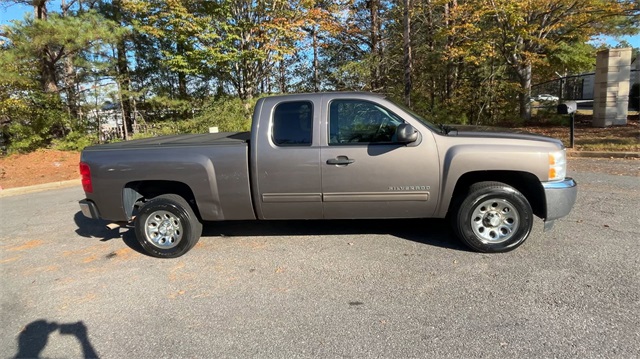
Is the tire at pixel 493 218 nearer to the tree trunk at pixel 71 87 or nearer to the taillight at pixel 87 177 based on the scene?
the taillight at pixel 87 177

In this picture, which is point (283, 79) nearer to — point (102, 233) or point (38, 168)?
point (38, 168)

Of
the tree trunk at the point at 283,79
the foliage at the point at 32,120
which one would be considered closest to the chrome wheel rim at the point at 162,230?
the foliage at the point at 32,120

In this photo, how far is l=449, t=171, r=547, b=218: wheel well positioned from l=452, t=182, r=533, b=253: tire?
0.13 metres

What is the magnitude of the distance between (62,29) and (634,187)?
48.3ft

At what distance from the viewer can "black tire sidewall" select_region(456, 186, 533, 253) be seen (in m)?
3.95

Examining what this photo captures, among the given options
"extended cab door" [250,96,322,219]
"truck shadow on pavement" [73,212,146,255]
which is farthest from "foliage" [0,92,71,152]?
"extended cab door" [250,96,322,219]

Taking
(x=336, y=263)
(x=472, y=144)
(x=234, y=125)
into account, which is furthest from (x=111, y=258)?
(x=234, y=125)

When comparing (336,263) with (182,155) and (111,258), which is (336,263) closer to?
(182,155)

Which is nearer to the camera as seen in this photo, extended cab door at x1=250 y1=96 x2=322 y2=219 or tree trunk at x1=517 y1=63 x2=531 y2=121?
extended cab door at x1=250 y1=96 x2=322 y2=219

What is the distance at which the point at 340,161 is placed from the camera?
4039 millimetres

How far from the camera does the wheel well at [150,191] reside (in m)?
4.45

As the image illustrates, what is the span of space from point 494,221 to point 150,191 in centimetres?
399

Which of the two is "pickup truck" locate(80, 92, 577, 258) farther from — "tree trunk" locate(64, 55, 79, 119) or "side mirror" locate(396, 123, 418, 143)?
"tree trunk" locate(64, 55, 79, 119)

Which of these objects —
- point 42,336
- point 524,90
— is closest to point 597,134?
point 524,90
